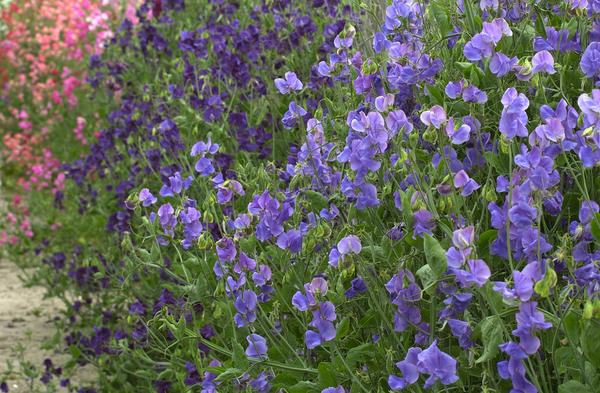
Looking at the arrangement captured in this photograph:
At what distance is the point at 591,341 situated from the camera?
1.10 meters

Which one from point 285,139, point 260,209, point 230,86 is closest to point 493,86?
point 260,209

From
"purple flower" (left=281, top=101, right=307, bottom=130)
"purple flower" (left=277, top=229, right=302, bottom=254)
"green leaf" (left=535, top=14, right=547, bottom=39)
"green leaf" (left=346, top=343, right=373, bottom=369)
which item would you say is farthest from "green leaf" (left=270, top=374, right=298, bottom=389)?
"green leaf" (left=535, top=14, right=547, bottom=39)

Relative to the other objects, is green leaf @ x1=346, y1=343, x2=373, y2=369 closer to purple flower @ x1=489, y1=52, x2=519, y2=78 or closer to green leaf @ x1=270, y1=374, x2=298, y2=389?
green leaf @ x1=270, y1=374, x2=298, y2=389

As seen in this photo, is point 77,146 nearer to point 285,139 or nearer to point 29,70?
point 29,70

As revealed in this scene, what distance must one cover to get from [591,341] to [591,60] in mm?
561

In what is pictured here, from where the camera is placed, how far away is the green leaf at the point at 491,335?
1.17 meters

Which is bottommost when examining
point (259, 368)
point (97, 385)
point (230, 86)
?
point (97, 385)

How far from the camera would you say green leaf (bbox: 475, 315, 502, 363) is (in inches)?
45.9

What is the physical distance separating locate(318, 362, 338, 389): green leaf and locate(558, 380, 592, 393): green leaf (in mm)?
430

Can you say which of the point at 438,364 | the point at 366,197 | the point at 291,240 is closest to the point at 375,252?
the point at 366,197

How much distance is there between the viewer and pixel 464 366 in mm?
1387

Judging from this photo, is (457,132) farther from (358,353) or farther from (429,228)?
(358,353)

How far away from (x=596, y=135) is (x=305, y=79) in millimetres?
1957

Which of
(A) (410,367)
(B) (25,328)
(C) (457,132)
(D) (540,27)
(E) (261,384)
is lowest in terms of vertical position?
(B) (25,328)
